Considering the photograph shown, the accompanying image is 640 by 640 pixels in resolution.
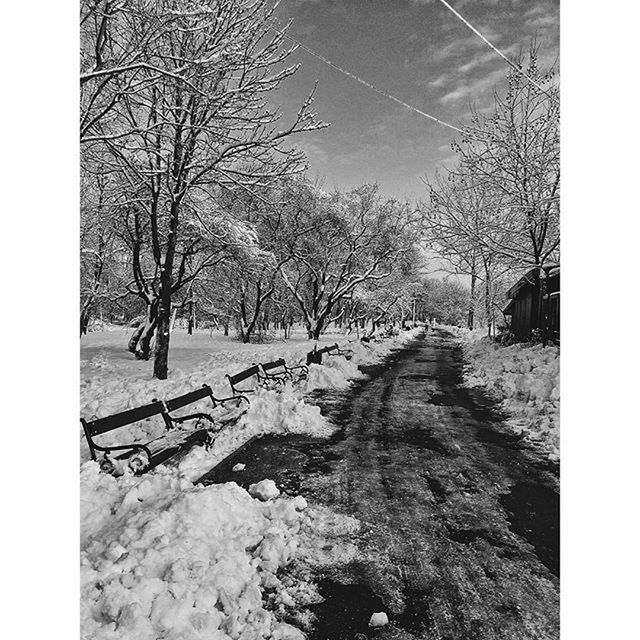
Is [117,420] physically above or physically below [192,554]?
above

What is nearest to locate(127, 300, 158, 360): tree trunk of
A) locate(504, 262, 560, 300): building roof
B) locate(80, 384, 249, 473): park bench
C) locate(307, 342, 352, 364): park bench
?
locate(307, 342, 352, 364): park bench

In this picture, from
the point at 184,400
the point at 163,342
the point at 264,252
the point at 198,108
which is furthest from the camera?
the point at 264,252

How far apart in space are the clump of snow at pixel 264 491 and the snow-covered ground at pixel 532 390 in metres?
2.66

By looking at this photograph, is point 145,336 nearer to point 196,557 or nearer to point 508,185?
point 508,185

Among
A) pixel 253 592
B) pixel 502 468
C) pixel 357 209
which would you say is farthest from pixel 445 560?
pixel 357 209

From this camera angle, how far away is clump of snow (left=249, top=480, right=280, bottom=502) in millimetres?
2984

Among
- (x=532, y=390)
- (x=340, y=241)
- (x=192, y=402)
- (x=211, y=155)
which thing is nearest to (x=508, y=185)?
(x=532, y=390)

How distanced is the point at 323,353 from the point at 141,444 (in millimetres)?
7863

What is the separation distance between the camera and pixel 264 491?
301 centimetres

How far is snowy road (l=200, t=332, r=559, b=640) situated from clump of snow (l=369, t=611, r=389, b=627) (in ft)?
0.10
